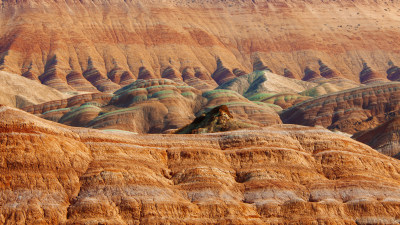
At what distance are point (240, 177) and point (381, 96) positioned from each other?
128 m

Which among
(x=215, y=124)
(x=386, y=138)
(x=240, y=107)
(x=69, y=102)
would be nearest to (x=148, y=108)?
(x=240, y=107)

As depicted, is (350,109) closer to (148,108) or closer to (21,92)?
(148,108)

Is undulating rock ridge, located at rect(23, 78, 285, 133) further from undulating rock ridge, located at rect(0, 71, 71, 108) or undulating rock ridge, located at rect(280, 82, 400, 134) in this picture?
undulating rock ridge, located at rect(280, 82, 400, 134)

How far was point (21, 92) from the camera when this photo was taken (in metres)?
176

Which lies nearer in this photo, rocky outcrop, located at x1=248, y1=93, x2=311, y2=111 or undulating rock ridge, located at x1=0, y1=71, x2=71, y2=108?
undulating rock ridge, located at x1=0, y1=71, x2=71, y2=108

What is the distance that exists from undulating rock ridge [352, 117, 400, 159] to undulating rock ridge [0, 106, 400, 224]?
152 ft

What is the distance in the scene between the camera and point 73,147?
40656mm

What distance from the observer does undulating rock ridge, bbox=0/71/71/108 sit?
557 ft

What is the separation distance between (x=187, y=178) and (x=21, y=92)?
478ft

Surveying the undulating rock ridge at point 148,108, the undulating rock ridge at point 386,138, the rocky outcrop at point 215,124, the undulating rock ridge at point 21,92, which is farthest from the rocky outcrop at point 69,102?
the rocky outcrop at point 215,124

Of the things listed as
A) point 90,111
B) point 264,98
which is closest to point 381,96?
point 264,98

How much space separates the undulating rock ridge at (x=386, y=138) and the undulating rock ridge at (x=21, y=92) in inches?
4193

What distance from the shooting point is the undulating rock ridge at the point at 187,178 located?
36.7 metres

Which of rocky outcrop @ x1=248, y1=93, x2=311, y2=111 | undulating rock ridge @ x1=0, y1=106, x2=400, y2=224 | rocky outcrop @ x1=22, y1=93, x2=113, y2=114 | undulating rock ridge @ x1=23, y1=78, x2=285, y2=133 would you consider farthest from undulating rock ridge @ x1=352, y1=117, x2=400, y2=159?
rocky outcrop @ x1=22, y1=93, x2=113, y2=114
